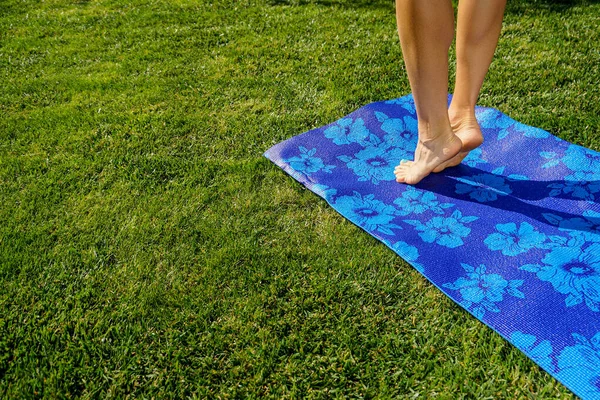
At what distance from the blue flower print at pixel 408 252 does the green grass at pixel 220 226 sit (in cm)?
3

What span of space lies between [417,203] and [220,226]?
36.9 inches

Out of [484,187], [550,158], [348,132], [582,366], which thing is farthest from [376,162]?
[582,366]

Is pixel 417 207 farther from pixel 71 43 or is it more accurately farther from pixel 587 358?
pixel 71 43

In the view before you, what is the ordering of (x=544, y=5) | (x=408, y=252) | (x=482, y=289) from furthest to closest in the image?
(x=544, y=5), (x=408, y=252), (x=482, y=289)

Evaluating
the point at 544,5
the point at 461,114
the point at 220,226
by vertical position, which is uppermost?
the point at 461,114

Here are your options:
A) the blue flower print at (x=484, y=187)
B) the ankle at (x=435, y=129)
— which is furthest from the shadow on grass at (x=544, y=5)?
the ankle at (x=435, y=129)

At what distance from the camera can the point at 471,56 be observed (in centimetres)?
253

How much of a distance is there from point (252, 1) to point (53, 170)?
3134mm

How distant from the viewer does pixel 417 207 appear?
99.3 inches

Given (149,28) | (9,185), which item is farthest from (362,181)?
(149,28)

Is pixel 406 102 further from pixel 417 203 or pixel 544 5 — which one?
pixel 544 5

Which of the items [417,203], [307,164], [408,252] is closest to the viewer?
[408,252]

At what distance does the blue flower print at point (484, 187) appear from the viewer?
2566 mm

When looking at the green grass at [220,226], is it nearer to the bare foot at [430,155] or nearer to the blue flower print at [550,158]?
the blue flower print at [550,158]
